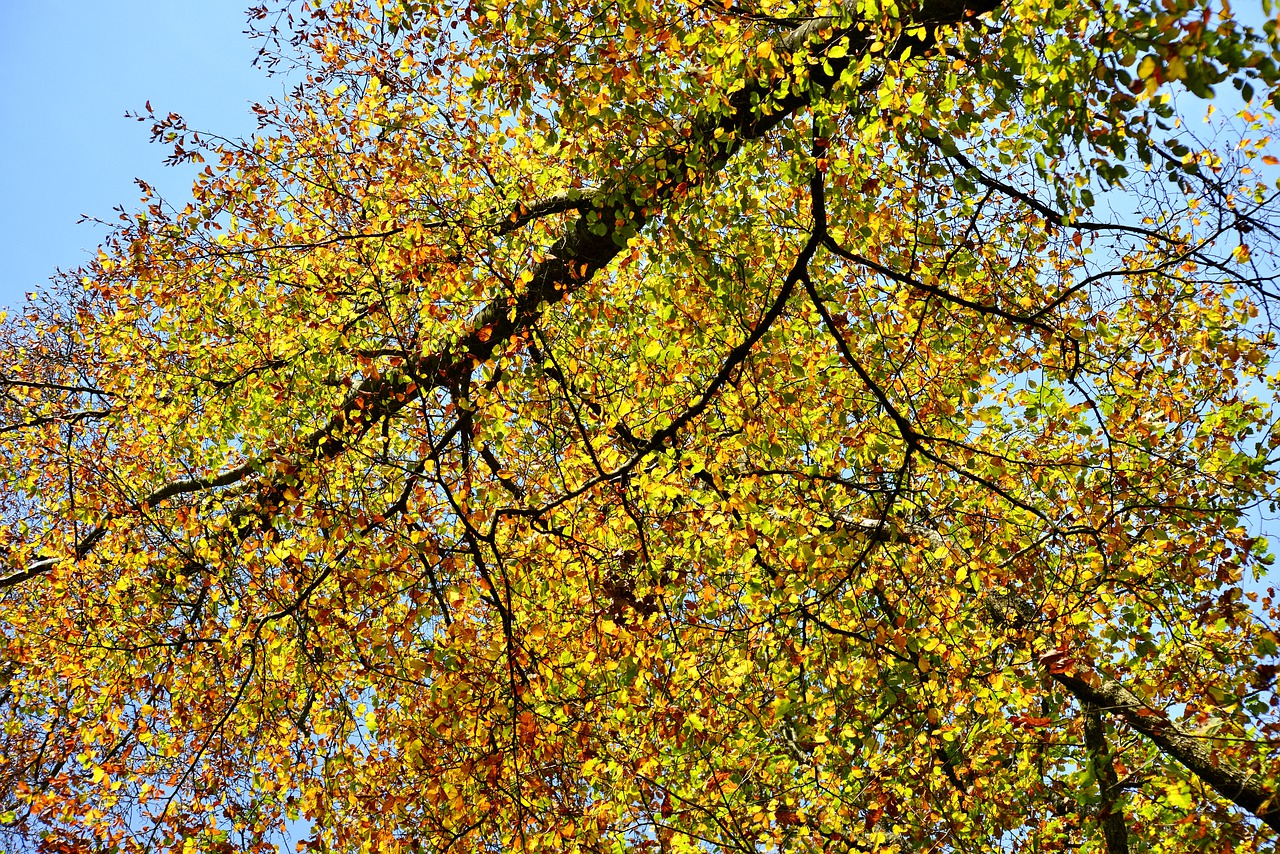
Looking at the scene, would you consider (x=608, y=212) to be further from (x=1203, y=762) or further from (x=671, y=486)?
(x=1203, y=762)

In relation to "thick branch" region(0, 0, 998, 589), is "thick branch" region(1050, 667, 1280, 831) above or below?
below

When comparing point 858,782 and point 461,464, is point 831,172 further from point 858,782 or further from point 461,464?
point 858,782

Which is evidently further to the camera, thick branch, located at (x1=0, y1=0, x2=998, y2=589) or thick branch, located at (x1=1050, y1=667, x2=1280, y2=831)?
thick branch, located at (x1=0, y1=0, x2=998, y2=589)

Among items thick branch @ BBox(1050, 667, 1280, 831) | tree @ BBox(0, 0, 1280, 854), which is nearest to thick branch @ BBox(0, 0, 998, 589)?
tree @ BBox(0, 0, 1280, 854)

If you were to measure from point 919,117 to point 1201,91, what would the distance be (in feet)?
7.30

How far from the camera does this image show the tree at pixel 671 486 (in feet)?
18.5

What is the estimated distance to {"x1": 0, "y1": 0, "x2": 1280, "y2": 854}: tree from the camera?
222 inches

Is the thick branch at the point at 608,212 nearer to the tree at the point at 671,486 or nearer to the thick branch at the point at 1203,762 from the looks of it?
the tree at the point at 671,486

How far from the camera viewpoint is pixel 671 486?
5.66 metres

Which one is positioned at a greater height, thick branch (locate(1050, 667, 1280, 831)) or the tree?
the tree

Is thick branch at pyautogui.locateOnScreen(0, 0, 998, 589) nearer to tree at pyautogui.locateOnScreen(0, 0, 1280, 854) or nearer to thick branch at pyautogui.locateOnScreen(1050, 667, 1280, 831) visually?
tree at pyautogui.locateOnScreen(0, 0, 1280, 854)

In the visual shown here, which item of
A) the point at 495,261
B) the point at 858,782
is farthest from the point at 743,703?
the point at 495,261

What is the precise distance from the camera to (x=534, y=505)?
6.11m

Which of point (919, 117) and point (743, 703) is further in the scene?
point (743, 703)
